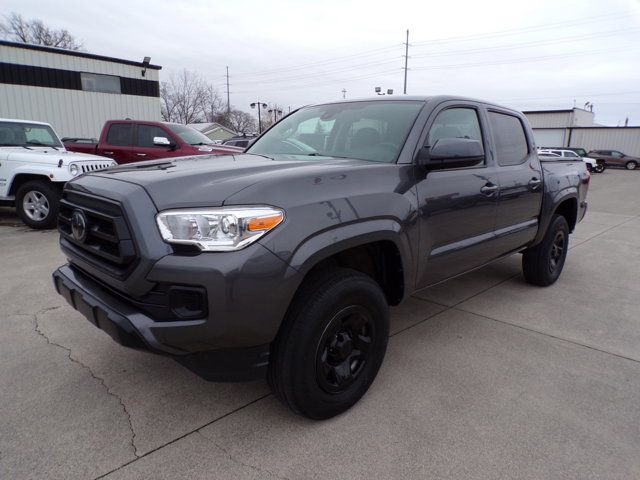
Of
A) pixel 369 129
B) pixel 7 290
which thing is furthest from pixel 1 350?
pixel 369 129

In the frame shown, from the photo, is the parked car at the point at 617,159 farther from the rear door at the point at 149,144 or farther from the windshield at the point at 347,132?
the windshield at the point at 347,132

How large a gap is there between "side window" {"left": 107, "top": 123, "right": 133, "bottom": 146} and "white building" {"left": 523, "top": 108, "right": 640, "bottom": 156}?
43.2m

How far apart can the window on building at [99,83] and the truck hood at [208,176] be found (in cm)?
2121

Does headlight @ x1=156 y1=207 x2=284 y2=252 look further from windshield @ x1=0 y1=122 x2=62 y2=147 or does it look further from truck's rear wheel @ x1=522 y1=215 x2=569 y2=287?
windshield @ x1=0 y1=122 x2=62 y2=147

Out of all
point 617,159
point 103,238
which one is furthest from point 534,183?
point 617,159

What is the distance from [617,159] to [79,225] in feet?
144

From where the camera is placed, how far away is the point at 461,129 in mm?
3395

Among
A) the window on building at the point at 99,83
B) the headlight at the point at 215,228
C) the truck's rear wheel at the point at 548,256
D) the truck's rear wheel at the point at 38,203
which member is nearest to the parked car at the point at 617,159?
the window on building at the point at 99,83

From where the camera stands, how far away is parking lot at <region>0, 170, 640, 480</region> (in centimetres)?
210

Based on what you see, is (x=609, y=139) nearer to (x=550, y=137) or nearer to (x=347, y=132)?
(x=550, y=137)

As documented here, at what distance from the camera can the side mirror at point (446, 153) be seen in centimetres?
267

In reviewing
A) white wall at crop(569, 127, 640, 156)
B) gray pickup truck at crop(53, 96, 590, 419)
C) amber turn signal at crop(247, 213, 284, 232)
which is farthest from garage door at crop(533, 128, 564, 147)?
amber turn signal at crop(247, 213, 284, 232)

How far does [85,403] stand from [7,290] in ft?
8.33

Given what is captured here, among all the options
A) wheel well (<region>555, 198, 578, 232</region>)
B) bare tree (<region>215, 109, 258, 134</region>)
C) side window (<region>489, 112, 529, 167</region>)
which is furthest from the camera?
bare tree (<region>215, 109, 258, 134</region>)
